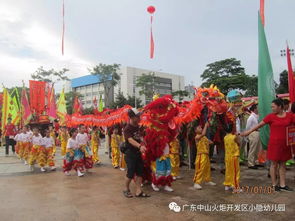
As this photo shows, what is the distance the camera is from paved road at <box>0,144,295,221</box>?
368cm

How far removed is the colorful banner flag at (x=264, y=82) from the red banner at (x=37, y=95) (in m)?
12.7

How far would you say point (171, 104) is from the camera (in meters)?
5.02

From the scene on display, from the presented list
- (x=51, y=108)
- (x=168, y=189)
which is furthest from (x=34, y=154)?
(x=51, y=108)

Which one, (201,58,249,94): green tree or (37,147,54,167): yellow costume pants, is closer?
(37,147,54,167): yellow costume pants

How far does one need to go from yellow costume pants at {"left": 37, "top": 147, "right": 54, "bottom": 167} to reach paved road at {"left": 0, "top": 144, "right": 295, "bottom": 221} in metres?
1.58

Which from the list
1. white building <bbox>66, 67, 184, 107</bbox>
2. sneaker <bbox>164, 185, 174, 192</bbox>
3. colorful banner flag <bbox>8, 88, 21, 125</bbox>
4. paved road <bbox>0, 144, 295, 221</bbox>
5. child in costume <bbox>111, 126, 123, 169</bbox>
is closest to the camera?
paved road <bbox>0, 144, 295, 221</bbox>

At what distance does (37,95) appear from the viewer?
15.1 m

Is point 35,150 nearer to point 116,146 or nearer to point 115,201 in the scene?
point 116,146

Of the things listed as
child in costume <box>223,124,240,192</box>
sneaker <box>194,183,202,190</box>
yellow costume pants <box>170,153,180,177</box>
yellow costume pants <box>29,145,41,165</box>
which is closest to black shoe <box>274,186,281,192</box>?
child in costume <box>223,124,240,192</box>

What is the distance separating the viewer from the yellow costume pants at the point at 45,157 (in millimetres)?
8016

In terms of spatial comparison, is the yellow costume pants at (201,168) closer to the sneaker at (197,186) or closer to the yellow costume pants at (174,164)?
the sneaker at (197,186)

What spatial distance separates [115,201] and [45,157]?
4539 millimetres
